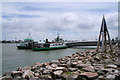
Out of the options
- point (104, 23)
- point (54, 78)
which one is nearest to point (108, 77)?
point (54, 78)

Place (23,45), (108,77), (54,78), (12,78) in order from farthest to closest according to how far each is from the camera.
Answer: (23,45) < (12,78) < (54,78) < (108,77)

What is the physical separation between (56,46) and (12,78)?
35.3 metres

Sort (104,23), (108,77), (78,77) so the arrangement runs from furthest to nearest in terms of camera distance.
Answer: (104,23) < (78,77) < (108,77)

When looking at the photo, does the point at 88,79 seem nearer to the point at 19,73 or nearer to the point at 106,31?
the point at 19,73

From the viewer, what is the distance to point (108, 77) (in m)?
4.31

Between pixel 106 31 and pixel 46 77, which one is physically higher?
pixel 106 31

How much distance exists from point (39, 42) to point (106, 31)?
3136 centimetres

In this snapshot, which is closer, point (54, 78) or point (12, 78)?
point (54, 78)

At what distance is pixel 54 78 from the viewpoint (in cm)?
498

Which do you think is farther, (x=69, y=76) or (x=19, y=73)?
(x=19, y=73)

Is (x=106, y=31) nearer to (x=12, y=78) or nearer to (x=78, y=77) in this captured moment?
(x=78, y=77)

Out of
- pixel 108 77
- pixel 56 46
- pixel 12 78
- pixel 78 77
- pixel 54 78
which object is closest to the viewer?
pixel 108 77

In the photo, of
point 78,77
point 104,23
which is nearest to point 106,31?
point 104,23

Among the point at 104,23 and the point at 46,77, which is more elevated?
the point at 104,23
